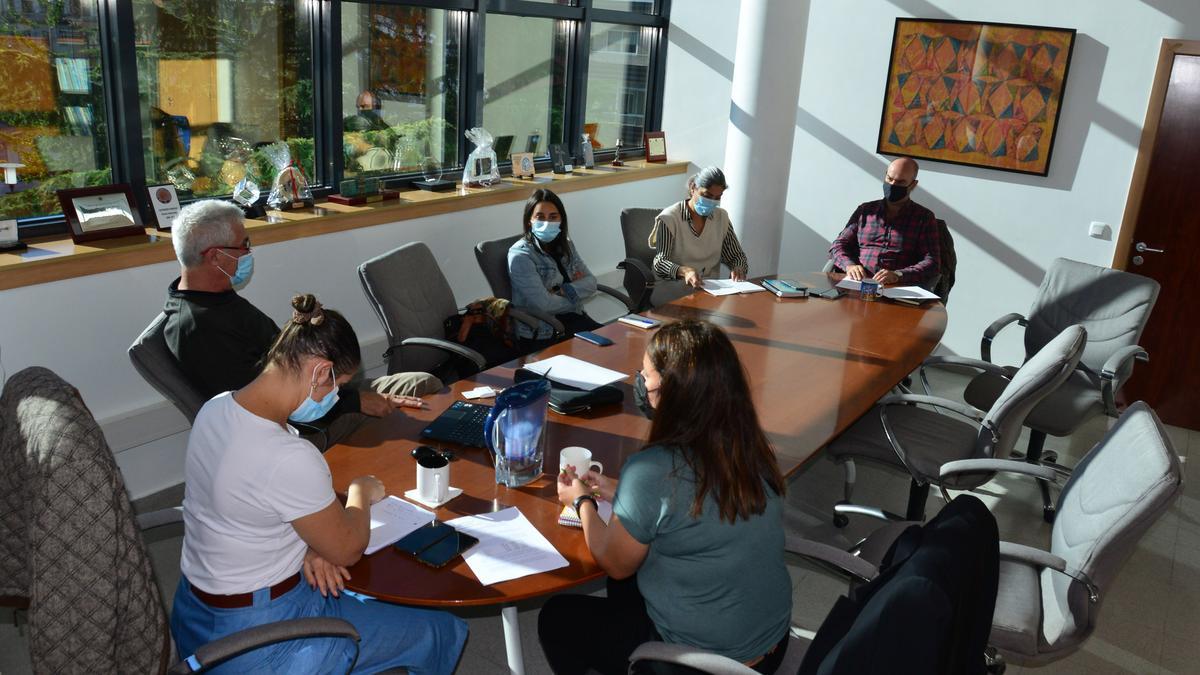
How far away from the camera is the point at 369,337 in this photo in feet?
17.0

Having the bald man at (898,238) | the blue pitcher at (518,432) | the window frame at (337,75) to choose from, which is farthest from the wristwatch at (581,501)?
the bald man at (898,238)

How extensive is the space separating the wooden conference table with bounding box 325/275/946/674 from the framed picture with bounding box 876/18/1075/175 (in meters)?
1.72

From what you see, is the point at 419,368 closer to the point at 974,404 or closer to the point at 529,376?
the point at 529,376

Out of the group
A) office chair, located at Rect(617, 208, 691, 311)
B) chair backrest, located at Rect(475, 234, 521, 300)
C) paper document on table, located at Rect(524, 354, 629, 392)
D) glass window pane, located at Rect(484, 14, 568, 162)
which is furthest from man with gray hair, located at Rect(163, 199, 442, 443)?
glass window pane, located at Rect(484, 14, 568, 162)

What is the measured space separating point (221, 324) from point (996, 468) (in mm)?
2688

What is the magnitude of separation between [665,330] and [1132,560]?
120 inches

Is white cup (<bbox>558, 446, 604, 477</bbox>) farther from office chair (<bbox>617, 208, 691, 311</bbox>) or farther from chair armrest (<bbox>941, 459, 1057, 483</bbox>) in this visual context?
office chair (<bbox>617, 208, 691, 311</bbox>)

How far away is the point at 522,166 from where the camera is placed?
20.3 feet

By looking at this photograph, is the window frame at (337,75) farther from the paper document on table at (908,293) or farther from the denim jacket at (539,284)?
the paper document on table at (908,293)

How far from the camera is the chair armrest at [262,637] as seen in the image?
6.24 feet

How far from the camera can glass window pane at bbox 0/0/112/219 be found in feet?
12.1

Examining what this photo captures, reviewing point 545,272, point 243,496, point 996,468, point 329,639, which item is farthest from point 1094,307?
point 243,496

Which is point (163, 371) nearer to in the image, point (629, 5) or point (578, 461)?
point (578, 461)

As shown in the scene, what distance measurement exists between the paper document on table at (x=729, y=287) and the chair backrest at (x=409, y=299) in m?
1.40
